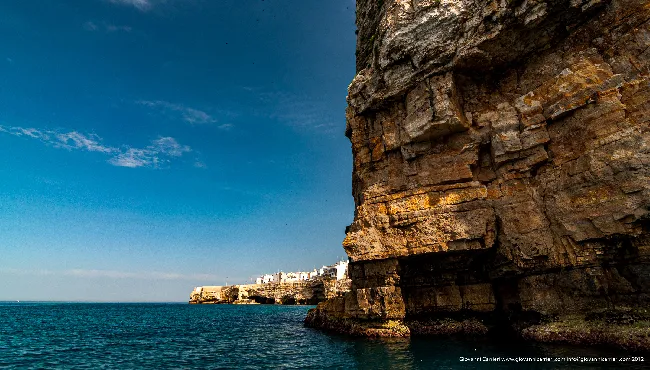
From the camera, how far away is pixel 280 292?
12044 centimetres

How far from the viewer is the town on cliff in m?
102

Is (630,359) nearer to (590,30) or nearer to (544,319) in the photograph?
(544,319)

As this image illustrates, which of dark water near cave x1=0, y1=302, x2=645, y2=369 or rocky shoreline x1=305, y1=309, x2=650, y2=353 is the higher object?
rocky shoreline x1=305, y1=309, x2=650, y2=353

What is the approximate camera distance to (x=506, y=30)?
21.1 m

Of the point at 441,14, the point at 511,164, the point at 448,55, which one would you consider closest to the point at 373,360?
the point at 511,164

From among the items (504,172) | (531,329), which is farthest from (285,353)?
(504,172)

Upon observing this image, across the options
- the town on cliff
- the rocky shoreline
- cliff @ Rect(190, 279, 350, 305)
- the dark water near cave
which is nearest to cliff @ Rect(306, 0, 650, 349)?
the rocky shoreline

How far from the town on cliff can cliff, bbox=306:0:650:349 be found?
65.4 meters

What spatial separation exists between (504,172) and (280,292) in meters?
110

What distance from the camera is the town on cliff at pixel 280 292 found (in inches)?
4004

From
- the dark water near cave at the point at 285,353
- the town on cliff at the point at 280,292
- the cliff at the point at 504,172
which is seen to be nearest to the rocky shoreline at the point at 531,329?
the cliff at the point at 504,172

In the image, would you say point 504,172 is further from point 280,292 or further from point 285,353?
point 280,292

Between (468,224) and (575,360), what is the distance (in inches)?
383

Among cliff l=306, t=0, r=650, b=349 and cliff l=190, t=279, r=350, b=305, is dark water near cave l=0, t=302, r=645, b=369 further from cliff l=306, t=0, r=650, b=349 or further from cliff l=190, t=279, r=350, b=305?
cliff l=190, t=279, r=350, b=305
